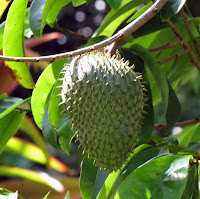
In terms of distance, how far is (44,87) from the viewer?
1.42 m

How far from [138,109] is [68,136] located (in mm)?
300

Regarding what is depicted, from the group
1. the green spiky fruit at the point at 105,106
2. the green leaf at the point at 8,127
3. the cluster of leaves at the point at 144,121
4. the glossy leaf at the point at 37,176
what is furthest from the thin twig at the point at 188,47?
the glossy leaf at the point at 37,176

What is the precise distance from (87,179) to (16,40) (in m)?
0.49

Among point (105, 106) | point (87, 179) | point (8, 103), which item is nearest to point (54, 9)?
point (8, 103)

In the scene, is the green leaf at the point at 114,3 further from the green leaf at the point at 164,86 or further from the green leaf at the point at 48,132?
the green leaf at the point at 48,132

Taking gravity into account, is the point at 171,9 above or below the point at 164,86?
above

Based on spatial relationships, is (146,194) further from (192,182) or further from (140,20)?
(140,20)

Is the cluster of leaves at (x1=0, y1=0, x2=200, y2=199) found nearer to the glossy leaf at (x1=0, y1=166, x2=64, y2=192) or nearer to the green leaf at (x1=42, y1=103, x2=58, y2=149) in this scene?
the green leaf at (x1=42, y1=103, x2=58, y2=149)

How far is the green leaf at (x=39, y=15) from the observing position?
4.05 feet

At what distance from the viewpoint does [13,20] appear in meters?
1.33

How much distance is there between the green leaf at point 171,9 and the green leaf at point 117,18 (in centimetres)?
19

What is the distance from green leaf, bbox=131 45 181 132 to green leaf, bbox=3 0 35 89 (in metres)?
0.36

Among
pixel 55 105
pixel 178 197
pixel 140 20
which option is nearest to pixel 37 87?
pixel 55 105

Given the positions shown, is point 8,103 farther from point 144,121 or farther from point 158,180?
point 158,180
